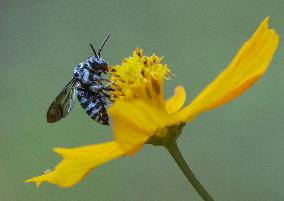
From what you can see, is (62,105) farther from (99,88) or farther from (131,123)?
(131,123)

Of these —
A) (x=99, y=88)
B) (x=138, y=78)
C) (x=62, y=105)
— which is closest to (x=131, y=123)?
(x=138, y=78)

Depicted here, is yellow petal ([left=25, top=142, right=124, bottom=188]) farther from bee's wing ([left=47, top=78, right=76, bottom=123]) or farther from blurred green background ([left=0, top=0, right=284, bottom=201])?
blurred green background ([left=0, top=0, right=284, bottom=201])

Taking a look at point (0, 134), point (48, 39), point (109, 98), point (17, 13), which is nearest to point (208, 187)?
point (0, 134)

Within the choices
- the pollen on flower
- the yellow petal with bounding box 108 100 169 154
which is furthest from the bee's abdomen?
the yellow petal with bounding box 108 100 169 154

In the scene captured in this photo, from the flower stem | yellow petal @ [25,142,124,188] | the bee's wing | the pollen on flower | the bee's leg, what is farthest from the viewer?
the bee's wing

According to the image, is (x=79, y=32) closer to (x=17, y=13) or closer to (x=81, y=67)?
(x=17, y=13)

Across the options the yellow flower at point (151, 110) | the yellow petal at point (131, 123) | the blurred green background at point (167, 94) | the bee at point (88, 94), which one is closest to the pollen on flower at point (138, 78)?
the yellow flower at point (151, 110)
